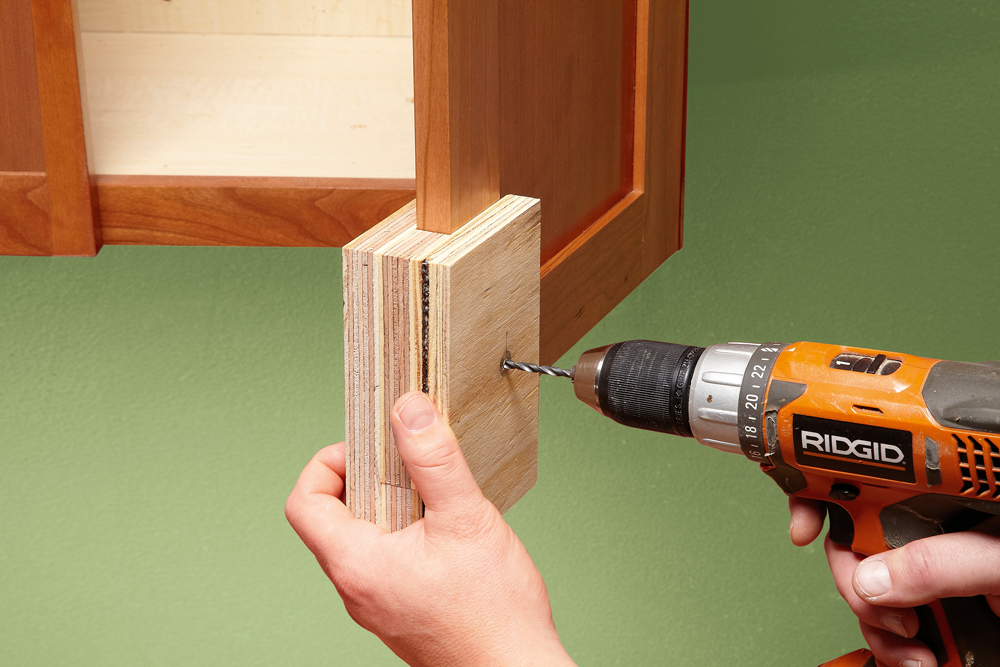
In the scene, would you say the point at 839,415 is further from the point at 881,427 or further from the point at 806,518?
the point at 806,518

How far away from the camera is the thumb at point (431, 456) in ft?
1.88

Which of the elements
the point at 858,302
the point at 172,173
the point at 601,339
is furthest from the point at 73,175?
the point at 858,302

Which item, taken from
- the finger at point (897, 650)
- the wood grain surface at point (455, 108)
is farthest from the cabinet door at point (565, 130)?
the finger at point (897, 650)

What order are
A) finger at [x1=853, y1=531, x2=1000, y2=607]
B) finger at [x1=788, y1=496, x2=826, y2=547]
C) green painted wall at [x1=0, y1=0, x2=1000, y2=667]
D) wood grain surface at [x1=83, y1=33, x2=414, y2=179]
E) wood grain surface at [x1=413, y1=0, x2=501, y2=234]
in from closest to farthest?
wood grain surface at [x1=413, y1=0, x2=501, y2=234] < finger at [x1=853, y1=531, x2=1000, y2=607] < finger at [x1=788, y1=496, x2=826, y2=547] < wood grain surface at [x1=83, y1=33, x2=414, y2=179] < green painted wall at [x1=0, y1=0, x2=1000, y2=667]

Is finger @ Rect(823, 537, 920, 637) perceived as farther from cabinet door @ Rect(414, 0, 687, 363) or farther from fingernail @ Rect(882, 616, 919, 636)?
cabinet door @ Rect(414, 0, 687, 363)

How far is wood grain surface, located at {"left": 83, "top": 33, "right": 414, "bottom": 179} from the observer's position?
93 centimetres

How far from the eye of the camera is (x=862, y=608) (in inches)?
29.1

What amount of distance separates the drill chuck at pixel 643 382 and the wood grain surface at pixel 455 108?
136mm

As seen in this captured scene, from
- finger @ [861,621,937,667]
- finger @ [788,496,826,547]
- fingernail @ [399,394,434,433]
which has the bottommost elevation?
finger @ [861,621,937,667]

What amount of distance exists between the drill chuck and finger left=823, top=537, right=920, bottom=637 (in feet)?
0.62

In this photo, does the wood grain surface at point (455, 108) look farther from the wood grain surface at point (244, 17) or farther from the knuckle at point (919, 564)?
the wood grain surface at point (244, 17)

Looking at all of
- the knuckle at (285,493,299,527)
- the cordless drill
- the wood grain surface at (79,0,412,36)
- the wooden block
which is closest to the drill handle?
the cordless drill

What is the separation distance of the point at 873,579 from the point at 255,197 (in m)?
0.56

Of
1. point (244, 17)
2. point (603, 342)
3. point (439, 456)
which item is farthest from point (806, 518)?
point (244, 17)
